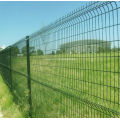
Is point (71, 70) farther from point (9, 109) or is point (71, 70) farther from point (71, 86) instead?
point (9, 109)

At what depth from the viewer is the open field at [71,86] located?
188 centimetres

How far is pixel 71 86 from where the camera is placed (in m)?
2.43

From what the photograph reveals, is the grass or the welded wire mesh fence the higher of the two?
the welded wire mesh fence

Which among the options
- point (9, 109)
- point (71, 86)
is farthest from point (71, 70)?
point (9, 109)

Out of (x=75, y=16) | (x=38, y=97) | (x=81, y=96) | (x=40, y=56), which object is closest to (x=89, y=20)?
(x=75, y=16)

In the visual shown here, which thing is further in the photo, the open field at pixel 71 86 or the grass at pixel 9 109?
the grass at pixel 9 109

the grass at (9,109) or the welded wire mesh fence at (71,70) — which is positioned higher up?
the welded wire mesh fence at (71,70)

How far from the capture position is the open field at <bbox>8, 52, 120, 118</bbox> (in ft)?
6.17

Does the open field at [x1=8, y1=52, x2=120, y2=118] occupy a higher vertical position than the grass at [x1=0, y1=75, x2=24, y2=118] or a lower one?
higher

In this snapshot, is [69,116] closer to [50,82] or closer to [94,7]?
[50,82]

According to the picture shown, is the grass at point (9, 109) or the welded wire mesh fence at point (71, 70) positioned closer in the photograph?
the welded wire mesh fence at point (71, 70)

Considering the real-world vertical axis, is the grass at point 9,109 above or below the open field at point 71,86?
below

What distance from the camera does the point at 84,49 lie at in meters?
2.12

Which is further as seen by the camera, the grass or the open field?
the grass
